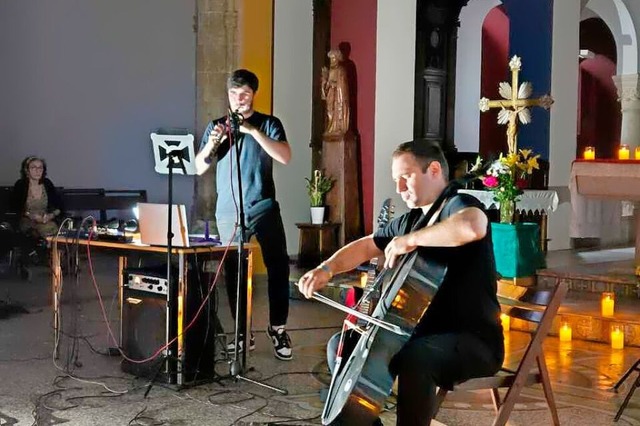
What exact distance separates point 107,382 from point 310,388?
1.07 m

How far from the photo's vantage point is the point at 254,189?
4.91 metres

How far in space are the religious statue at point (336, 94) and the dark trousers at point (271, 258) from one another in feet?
14.7

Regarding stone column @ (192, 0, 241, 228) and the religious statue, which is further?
the religious statue

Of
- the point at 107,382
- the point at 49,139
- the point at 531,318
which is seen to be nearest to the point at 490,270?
the point at 531,318

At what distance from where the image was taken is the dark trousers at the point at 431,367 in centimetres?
281

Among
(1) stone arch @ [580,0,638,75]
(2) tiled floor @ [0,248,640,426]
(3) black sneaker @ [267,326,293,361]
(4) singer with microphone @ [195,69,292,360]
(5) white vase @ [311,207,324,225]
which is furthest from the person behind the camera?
(1) stone arch @ [580,0,638,75]

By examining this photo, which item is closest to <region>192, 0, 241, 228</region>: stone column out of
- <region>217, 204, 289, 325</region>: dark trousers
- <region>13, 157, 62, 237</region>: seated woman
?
<region>13, 157, 62, 237</region>: seated woman

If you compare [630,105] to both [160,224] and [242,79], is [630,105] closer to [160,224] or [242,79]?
[242,79]

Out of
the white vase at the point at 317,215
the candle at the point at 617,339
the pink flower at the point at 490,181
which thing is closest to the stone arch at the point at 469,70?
the white vase at the point at 317,215

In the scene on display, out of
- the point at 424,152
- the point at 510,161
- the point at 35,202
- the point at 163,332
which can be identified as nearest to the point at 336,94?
the point at 510,161

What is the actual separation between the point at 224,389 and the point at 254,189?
3.68ft

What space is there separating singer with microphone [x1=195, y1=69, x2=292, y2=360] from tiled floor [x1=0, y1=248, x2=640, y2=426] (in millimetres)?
417

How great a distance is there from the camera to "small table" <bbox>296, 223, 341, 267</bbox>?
29.9ft

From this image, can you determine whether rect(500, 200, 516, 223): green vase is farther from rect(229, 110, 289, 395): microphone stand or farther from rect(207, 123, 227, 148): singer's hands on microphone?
rect(207, 123, 227, 148): singer's hands on microphone
